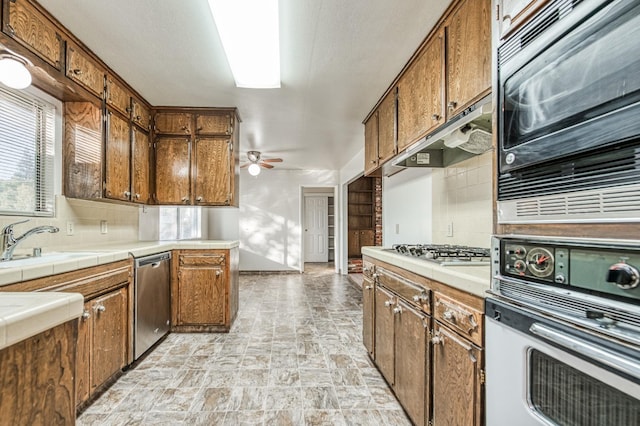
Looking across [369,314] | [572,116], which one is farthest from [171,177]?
[572,116]

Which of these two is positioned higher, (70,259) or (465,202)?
(465,202)

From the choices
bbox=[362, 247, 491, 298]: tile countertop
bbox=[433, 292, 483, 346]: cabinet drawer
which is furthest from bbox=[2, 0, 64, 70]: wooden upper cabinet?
bbox=[433, 292, 483, 346]: cabinet drawer

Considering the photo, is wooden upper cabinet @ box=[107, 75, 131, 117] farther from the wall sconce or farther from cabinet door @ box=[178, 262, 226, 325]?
cabinet door @ box=[178, 262, 226, 325]

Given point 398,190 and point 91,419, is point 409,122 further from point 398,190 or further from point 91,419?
point 91,419

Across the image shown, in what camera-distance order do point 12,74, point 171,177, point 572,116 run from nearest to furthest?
point 572,116 → point 12,74 → point 171,177

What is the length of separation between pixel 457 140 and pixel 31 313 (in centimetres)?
187

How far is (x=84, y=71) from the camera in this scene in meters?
2.17

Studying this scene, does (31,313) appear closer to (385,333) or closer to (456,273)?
(456,273)

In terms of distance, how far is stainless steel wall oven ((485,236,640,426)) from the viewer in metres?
0.62

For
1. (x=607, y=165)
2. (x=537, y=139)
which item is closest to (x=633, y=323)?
(x=607, y=165)

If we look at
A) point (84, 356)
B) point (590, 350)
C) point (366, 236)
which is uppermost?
point (590, 350)

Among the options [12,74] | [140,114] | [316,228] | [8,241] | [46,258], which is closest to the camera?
[12,74]

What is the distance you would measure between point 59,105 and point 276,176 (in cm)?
466

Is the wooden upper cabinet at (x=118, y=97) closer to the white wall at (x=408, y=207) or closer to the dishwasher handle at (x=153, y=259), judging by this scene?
the dishwasher handle at (x=153, y=259)
